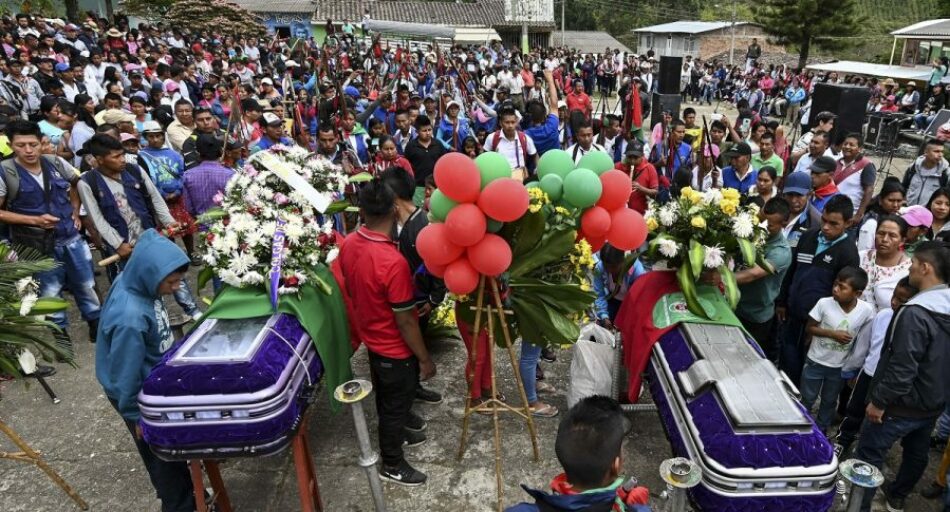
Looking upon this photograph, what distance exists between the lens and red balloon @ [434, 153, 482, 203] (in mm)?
3051

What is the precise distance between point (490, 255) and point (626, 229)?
0.98 m

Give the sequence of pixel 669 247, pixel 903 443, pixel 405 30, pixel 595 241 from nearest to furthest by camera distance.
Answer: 1. pixel 903 443
2. pixel 595 241
3. pixel 669 247
4. pixel 405 30

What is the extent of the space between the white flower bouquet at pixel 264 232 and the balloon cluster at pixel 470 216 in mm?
984

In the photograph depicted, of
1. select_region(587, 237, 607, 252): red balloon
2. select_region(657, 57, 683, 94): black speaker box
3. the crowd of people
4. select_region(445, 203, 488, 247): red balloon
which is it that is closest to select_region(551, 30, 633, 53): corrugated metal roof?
select_region(657, 57, 683, 94): black speaker box

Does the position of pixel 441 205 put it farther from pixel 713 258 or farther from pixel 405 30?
pixel 405 30

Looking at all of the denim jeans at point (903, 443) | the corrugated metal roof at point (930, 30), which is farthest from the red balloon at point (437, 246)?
the corrugated metal roof at point (930, 30)

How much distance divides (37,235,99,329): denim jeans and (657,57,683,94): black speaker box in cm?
1541

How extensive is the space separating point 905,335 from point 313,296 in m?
3.53

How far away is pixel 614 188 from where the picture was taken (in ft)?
11.5

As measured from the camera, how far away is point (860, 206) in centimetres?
613

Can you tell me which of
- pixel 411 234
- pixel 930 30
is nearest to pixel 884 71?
pixel 930 30

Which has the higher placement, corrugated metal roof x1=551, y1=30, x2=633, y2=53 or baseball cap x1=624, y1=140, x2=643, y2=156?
corrugated metal roof x1=551, y1=30, x2=633, y2=53

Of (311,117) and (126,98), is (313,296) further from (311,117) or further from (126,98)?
(126,98)

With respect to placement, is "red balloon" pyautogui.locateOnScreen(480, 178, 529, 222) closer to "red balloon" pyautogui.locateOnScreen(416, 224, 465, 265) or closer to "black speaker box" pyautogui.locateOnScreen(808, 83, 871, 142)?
"red balloon" pyautogui.locateOnScreen(416, 224, 465, 265)
